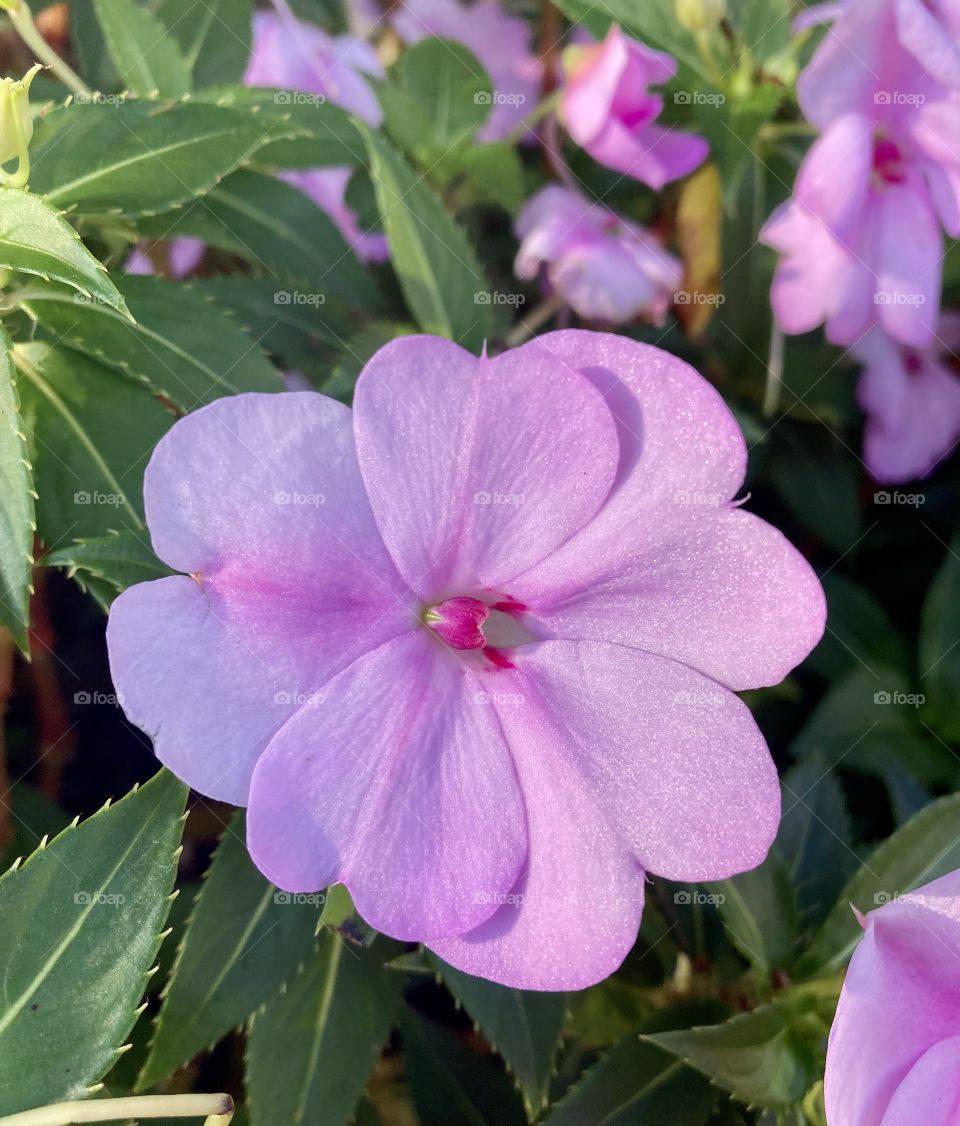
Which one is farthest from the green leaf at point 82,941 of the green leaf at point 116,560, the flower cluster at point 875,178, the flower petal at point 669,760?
the flower cluster at point 875,178

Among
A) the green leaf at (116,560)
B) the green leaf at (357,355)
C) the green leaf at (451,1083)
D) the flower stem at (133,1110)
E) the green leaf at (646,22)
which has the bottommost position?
the green leaf at (451,1083)

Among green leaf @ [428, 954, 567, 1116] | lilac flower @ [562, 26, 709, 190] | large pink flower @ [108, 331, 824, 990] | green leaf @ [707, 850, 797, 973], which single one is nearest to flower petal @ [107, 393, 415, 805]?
large pink flower @ [108, 331, 824, 990]

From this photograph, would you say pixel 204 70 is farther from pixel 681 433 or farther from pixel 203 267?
pixel 681 433

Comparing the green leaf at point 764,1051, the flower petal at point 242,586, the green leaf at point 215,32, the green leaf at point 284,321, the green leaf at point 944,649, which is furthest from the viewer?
the green leaf at point 944,649

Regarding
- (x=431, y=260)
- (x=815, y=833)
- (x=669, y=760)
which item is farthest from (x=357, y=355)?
(x=815, y=833)

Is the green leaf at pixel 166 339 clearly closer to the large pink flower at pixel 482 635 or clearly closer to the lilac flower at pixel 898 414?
the large pink flower at pixel 482 635

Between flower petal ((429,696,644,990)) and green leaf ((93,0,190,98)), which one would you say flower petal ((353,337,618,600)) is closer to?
flower petal ((429,696,644,990))
